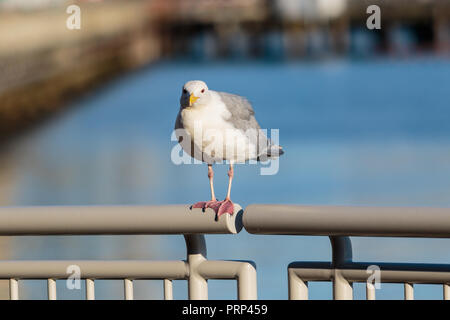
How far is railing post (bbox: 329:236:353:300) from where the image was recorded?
2.54m

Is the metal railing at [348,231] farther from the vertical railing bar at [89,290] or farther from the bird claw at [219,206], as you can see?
the vertical railing bar at [89,290]

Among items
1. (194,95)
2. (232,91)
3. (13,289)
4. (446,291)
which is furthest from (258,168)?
(232,91)

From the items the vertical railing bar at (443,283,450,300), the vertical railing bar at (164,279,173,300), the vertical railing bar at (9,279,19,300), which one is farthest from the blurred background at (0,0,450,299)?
the vertical railing bar at (443,283,450,300)

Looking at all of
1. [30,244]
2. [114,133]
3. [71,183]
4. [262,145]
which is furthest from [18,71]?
[262,145]

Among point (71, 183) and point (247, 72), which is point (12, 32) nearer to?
point (71, 183)

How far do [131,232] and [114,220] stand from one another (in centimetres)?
5

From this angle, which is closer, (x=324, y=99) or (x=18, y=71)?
(x=18, y=71)

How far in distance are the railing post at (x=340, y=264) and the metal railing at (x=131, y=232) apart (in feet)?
0.59

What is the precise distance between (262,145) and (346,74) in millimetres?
69675

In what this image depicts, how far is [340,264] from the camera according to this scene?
2.55m

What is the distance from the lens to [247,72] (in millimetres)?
72000

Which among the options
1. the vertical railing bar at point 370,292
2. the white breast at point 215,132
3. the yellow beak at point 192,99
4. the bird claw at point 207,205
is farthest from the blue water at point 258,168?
the vertical railing bar at point 370,292

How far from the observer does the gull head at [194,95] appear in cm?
282

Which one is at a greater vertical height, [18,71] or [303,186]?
[18,71]
